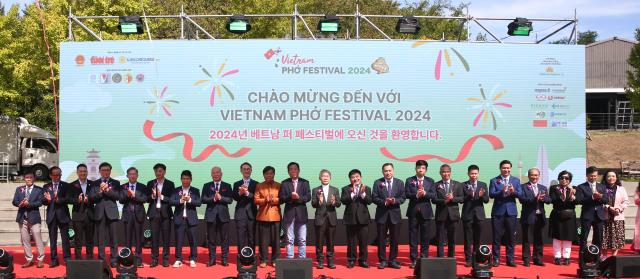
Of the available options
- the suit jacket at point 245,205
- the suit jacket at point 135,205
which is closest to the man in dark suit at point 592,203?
the suit jacket at point 245,205

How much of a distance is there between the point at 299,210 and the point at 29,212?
10.3ft

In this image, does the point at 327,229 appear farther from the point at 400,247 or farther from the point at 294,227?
the point at 400,247

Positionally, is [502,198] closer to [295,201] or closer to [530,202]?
[530,202]

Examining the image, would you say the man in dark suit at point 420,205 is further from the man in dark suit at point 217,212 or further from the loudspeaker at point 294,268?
the man in dark suit at point 217,212

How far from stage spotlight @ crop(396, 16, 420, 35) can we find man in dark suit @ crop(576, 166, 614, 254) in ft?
10.8

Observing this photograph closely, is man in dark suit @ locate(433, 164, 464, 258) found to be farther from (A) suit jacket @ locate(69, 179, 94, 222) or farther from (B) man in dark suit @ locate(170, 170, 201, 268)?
(A) suit jacket @ locate(69, 179, 94, 222)

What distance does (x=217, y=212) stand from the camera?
28.3 feet

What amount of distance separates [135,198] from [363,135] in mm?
3348

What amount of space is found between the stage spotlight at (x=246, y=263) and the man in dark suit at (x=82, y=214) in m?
2.14

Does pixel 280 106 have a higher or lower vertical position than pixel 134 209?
higher

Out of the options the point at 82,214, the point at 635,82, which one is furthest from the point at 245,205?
the point at 635,82

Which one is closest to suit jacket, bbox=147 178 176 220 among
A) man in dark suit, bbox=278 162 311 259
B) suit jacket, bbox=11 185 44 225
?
suit jacket, bbox=11 185 44 225

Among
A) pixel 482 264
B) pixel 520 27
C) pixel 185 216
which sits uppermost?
pixel 520 27

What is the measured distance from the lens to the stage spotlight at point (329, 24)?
1033 centimetres
